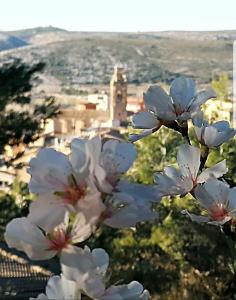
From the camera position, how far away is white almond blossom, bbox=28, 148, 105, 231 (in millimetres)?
576

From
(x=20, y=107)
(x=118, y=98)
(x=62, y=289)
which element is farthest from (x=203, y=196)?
(x=118, y=98)

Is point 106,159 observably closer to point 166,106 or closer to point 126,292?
point 126,292

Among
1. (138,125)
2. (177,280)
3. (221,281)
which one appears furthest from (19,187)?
(138,125)

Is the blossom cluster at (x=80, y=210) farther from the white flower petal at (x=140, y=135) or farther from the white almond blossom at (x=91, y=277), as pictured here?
the white flower petal at (x=140, y=135)

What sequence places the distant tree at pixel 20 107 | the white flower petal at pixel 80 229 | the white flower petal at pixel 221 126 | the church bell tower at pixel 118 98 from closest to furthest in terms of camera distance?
the white flower petal at pixel 80 229
the white flower petal at pixel 221 126
the distant tree at pixel 20 107
the church bell tower at pixel 118 98

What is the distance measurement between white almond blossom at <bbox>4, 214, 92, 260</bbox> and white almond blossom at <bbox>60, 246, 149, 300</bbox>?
1cm

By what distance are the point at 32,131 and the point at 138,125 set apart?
9.94 m

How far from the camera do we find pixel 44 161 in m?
0.62

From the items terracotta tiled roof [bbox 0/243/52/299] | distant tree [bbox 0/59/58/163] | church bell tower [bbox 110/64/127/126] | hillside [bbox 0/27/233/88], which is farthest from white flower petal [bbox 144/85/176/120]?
hillside [bbox 0/27/233/88]

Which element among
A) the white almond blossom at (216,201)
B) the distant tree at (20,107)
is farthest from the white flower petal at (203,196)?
the distant tree at (20,107)

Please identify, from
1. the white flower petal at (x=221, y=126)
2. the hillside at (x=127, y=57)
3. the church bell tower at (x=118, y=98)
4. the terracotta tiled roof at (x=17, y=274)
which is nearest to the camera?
the white flower petal at (x=221, y=126)

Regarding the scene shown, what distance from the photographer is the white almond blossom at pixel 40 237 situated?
588mm

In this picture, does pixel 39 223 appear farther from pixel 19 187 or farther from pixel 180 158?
pixel 19 187

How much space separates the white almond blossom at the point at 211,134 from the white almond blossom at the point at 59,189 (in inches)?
9.9
